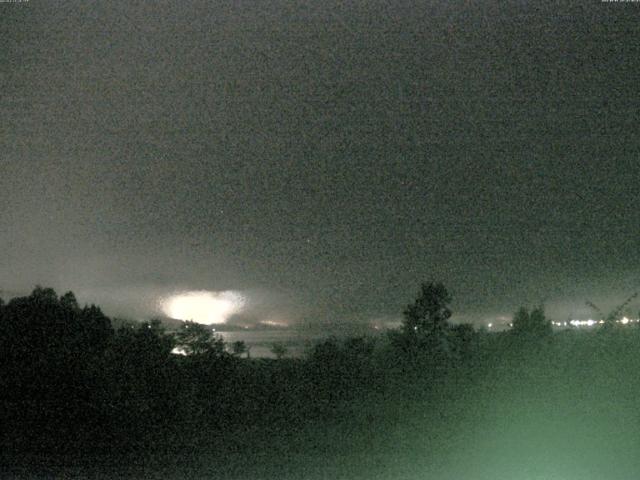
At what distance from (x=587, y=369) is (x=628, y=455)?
2.04 metres

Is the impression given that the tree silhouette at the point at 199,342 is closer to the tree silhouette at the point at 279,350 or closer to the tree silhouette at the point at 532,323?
the tree silhouette at the point at 279,350

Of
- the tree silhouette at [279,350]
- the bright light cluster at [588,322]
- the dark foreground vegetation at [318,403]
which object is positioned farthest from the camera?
the tree silhouette at [279,350]

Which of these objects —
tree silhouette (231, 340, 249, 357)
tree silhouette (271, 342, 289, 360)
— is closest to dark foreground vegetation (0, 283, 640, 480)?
tree silhouette (231, 340, 249, 357)

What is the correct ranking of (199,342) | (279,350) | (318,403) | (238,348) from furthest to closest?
(279,350)
(238,348)
(199,342)
(318,403)

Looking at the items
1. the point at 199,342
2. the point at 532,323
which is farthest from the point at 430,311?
the point at 199,342

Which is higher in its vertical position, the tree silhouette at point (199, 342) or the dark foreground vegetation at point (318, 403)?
the tree silhouette at point (199, 342)

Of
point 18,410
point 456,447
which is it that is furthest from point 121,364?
point 456,447

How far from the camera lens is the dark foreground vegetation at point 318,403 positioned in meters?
10.7

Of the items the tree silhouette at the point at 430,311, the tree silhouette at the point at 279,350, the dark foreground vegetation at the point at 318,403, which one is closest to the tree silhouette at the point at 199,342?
the dark foreground vegetation at the point at 318,403

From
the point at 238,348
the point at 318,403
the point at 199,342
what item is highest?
the point at 199,342

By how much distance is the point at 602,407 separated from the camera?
1124 cm

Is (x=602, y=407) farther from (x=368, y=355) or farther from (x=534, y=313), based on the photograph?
(x=368, y=355)

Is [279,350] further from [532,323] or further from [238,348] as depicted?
[532,323]

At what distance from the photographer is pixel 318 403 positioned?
521 inches
